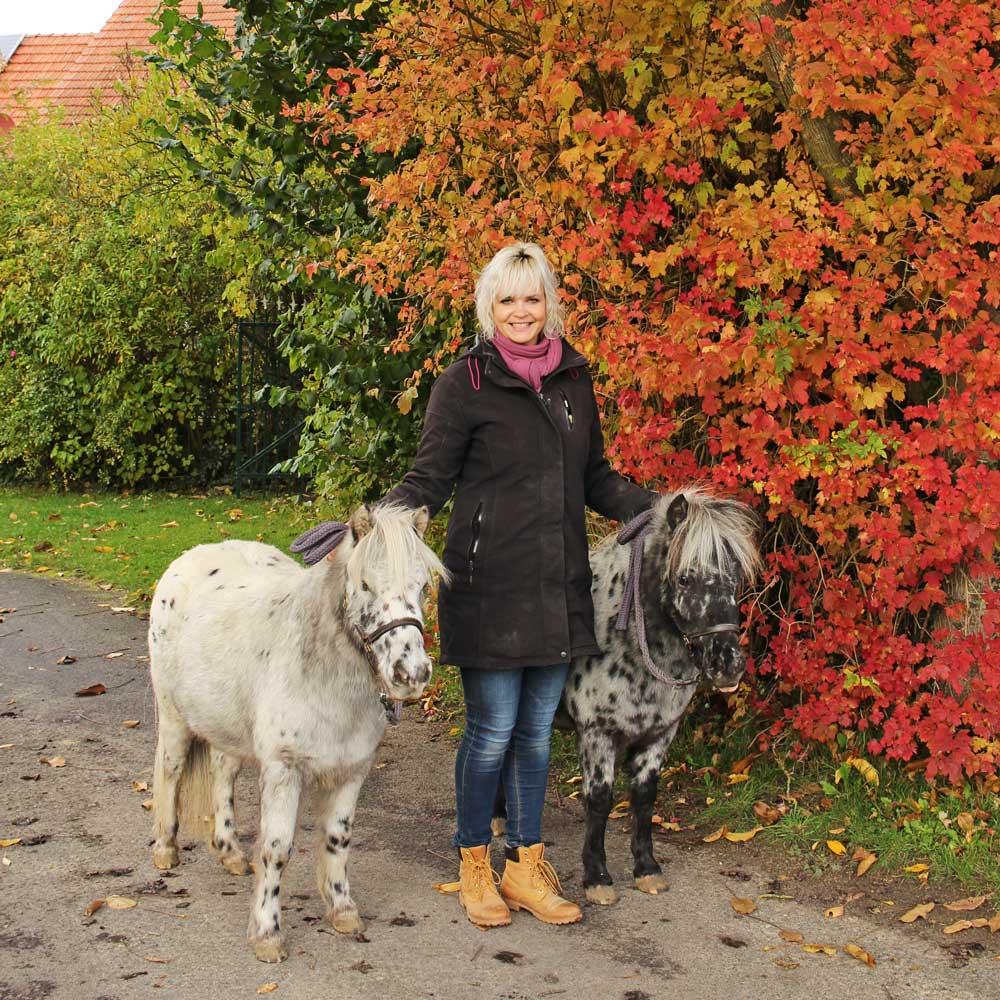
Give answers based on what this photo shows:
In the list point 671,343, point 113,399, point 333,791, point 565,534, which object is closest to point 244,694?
point 333,791

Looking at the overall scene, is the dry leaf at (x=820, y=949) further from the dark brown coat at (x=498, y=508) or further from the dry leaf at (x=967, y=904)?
the dark brown coat at (x=498, y=508)

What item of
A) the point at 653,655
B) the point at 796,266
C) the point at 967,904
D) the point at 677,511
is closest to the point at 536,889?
the point at 653,655

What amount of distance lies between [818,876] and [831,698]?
809 mm

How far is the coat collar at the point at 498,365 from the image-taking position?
4371mm

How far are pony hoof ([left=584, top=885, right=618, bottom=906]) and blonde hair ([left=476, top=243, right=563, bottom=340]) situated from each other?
2139 millimetres

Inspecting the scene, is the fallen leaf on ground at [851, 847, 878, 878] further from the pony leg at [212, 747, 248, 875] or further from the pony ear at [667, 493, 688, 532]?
the pony leg at [212, 747, 248, 875]

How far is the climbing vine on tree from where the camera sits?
4789mm

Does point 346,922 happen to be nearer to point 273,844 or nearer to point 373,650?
point 273,844

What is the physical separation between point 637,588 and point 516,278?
4.32 feet

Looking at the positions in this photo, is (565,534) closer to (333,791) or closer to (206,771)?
(333,791)

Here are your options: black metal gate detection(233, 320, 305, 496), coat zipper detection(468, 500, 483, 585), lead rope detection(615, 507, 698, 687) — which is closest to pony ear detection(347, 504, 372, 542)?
coat zipper detection(468, 500, 483, 585)

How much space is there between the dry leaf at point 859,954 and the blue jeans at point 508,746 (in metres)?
1.17

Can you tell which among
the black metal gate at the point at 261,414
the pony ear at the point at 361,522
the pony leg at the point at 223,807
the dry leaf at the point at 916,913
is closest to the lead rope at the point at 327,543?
the pony ear at the point at 361,522

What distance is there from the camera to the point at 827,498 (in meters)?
5.10
